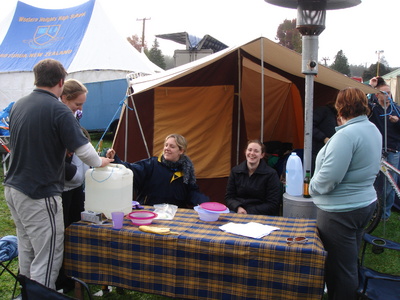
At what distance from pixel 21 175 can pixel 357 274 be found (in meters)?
1.72

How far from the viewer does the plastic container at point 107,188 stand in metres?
2.13

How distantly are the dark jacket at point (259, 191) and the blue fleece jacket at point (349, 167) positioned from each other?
930 mm

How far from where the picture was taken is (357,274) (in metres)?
2.01

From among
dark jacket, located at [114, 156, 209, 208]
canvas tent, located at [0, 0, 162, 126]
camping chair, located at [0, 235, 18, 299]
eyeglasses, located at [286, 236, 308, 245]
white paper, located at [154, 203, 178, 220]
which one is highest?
canvas tent, located at [0, 0, 162, 126]

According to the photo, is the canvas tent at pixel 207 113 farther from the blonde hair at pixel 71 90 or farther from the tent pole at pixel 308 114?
the blonde hair at pixel 71 90

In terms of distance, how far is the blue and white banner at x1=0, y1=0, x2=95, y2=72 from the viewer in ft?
30.2

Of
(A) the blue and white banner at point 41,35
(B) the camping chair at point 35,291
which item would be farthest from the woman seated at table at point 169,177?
(A) the blue and white banner at point 41,35

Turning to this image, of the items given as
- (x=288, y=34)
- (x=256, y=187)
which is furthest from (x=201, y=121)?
(x=288, y=34)

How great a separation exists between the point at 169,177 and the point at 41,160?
1136 mm

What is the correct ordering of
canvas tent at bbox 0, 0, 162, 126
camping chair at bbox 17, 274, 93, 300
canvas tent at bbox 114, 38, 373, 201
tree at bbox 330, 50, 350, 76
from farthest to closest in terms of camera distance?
tree at bbox 330, 50, 350, 76, canvas tent at bbox 0, 0, 162, 126, canvas tent at bbox 114, 38, 373, 201, camping chair at bbox 17, 274, 93, 300

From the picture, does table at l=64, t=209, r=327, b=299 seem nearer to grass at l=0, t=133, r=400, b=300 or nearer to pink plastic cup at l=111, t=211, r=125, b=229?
pink plastic cup at l=111, t=211, r=125, b=229

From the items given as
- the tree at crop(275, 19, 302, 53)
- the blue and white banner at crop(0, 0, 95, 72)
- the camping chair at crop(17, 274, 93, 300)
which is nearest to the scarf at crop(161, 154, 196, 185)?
the camping chair at crop(17, 274, 93, 300)

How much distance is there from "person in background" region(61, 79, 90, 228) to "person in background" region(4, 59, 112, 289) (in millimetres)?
326

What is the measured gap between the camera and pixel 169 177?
2842 mm
